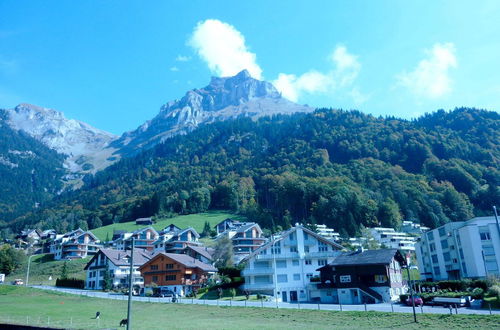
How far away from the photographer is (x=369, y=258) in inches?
2229

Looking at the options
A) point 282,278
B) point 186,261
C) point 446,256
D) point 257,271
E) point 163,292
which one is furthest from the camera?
point 446,256

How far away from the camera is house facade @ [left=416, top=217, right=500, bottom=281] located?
69500 mm

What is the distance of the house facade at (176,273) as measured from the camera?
70.4m

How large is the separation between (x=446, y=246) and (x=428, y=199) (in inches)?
2639

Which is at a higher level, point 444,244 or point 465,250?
point 444,244

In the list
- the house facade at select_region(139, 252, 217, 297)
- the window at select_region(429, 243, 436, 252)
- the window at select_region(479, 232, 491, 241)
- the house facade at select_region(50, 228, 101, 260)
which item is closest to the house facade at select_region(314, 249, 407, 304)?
the window at select_region(479, 232, 491, 241)

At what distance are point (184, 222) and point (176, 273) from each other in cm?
8041

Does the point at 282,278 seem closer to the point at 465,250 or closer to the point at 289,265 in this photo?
the point at 289,265

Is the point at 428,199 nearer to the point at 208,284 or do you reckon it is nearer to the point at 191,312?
the point at 208,284

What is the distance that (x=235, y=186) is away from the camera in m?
177

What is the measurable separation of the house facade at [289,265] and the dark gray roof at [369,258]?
18.0 feet

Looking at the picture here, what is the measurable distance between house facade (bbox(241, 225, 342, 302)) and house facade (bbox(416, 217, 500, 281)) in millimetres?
26313

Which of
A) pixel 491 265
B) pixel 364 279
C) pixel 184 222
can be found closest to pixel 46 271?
pixel 184 222

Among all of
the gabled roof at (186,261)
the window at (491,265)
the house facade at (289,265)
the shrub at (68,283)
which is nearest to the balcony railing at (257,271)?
the house facade at (289,265)
